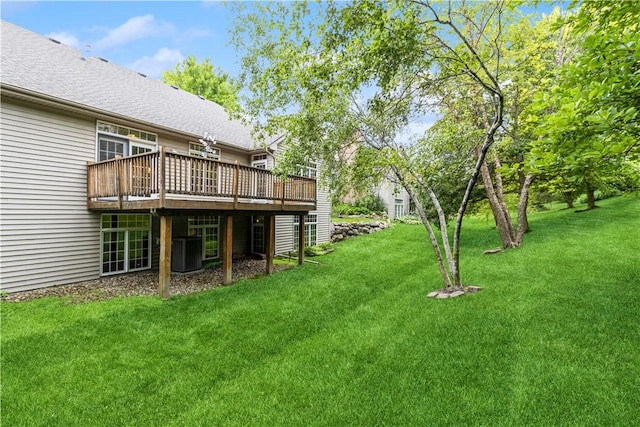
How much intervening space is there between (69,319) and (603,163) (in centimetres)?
848

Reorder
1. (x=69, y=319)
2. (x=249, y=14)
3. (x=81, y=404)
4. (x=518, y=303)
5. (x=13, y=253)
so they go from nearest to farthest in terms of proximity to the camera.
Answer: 1. (x=81, y=404)
2. (x=69, y=319)
3. (x=518, y=303)
4. (x=13, y=253)
5. (x=249, y=14)

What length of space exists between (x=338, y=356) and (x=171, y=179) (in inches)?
223

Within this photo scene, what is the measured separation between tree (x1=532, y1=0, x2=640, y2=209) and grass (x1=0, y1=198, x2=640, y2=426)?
2.42 metres

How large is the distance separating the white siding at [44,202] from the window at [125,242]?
0.27 meters

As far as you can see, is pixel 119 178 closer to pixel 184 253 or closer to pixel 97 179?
pixel 97 179

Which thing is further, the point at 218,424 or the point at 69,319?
the point at 69,319

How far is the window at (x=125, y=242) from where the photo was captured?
875 centimetres

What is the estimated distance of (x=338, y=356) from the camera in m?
4.42

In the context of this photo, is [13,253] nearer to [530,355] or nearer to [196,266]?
[196,266]

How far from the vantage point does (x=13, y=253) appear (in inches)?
274

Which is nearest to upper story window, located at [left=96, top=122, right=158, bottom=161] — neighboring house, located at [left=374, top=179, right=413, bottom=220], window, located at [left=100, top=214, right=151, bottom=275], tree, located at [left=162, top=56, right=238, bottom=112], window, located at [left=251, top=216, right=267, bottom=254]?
window, located at [left=100, top=214, right=151, bottom=275]

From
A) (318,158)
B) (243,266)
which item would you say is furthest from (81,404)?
(243,266)

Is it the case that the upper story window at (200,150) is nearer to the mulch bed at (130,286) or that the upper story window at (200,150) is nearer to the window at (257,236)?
the window at (257,236)

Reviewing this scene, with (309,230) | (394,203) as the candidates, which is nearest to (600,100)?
(309,230)
